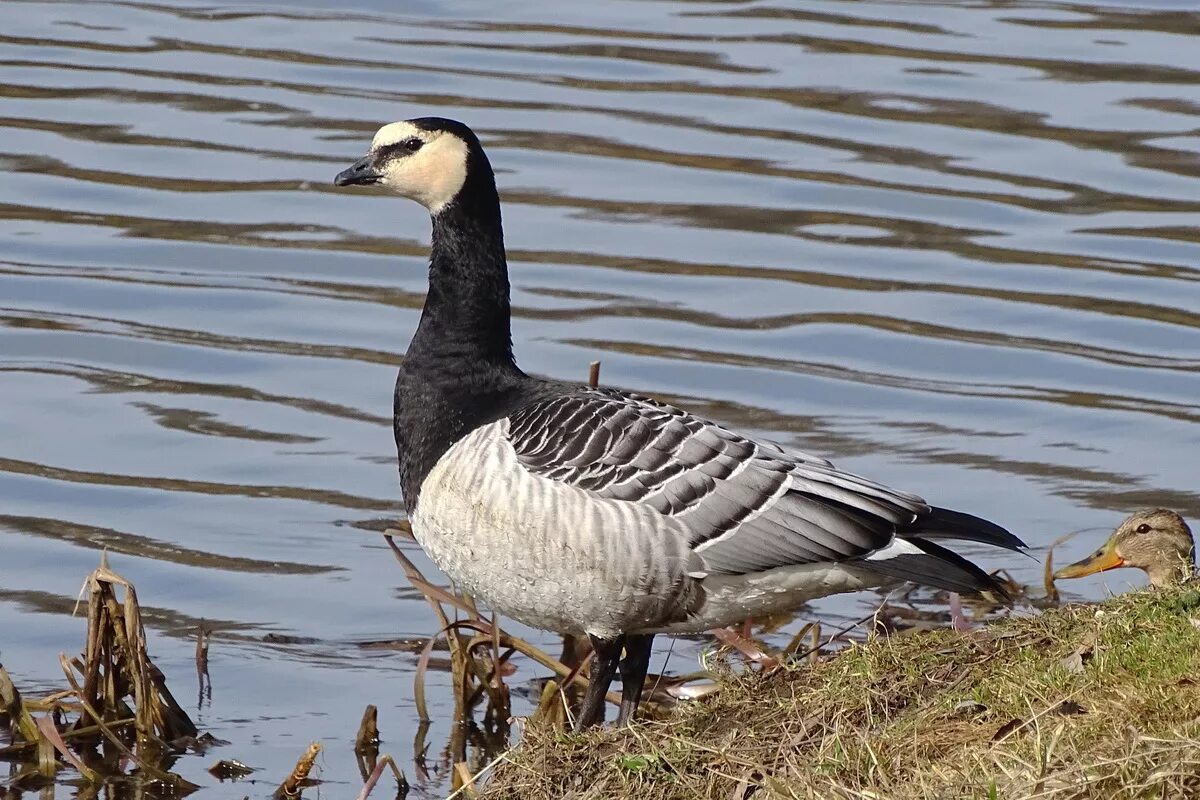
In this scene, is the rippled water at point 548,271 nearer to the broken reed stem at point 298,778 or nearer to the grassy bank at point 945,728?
the broken reed stem at point 298,778

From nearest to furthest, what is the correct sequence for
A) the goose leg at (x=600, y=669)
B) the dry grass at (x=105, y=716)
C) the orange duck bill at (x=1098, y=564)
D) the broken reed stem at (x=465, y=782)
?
the broken reed stem at (x=465, y=782) → the goose leg at (x=600, y=669) → the dry grass at (x=105, y=716) → the orange duck bill at (x=1098, y=564)

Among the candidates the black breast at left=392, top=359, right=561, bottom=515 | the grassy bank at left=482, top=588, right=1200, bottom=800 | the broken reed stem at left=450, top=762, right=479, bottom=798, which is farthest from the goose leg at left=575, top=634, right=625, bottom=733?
the black breast at left=392, top=359, right=561, bottom=515

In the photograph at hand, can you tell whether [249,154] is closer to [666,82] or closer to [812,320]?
[666,82]

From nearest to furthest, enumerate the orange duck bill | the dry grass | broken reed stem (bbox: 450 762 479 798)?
broken reed stem (bbox: 450 762 479 798) < the dry grass < the orange duck bill

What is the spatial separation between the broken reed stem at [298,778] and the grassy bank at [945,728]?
3.41 feet

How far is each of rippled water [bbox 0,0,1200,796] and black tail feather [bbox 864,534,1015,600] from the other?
1.92 meters

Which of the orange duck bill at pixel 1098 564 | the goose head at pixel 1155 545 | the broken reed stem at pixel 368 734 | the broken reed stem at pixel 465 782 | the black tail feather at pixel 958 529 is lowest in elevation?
the broken reed stem at pixel 368 734

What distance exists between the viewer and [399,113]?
14820 mm

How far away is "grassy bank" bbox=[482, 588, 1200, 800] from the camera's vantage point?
16.5ft

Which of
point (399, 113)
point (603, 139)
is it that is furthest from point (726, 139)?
point (399, 113)

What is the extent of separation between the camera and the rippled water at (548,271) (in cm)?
952

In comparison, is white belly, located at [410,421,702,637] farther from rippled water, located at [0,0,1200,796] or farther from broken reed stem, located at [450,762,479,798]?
rippled water, located at [0,0,1200,796]

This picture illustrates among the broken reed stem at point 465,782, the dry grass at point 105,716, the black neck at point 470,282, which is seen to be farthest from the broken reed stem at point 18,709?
the black neck at point 470,282

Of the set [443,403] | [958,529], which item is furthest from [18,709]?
[958,529]
